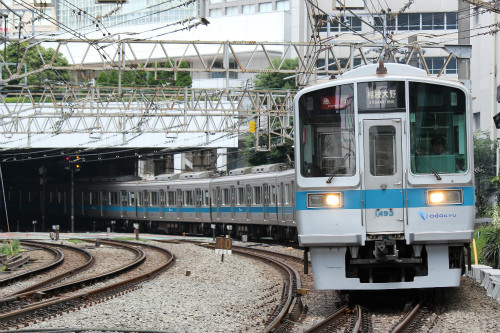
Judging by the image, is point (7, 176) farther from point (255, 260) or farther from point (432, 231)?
point (432, 231)

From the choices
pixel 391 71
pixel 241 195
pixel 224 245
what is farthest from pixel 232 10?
pixel 391 71

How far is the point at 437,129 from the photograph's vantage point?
9.55 metres

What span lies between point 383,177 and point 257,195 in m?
17.4

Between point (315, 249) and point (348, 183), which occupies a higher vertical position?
point (348, 183)

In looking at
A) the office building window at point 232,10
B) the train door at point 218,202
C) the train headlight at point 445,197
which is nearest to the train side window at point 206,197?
the train door at point 218,202

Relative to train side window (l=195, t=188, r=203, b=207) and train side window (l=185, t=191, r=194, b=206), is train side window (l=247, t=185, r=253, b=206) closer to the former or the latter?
train side window (l=195, t=188, r=203, b=207)

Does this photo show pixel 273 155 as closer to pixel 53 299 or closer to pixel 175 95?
pixel 175 95

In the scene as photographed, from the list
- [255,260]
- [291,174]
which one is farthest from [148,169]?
[255,260]

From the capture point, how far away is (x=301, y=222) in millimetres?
9469

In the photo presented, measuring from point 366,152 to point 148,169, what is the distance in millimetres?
46128

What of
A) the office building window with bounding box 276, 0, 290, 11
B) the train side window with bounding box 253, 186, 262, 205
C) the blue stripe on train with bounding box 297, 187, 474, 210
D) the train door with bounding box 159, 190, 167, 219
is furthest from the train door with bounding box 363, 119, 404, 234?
the office building window with bounding box 276, 0, 290, 11

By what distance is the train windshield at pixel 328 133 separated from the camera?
31.2ft

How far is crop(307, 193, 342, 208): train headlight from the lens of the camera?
942cm

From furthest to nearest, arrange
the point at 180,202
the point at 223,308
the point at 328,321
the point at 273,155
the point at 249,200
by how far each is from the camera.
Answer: the point at 273,155 < the point at 180,202 < the point at 249,200 < the point at 223,308 < the point at 328,321
